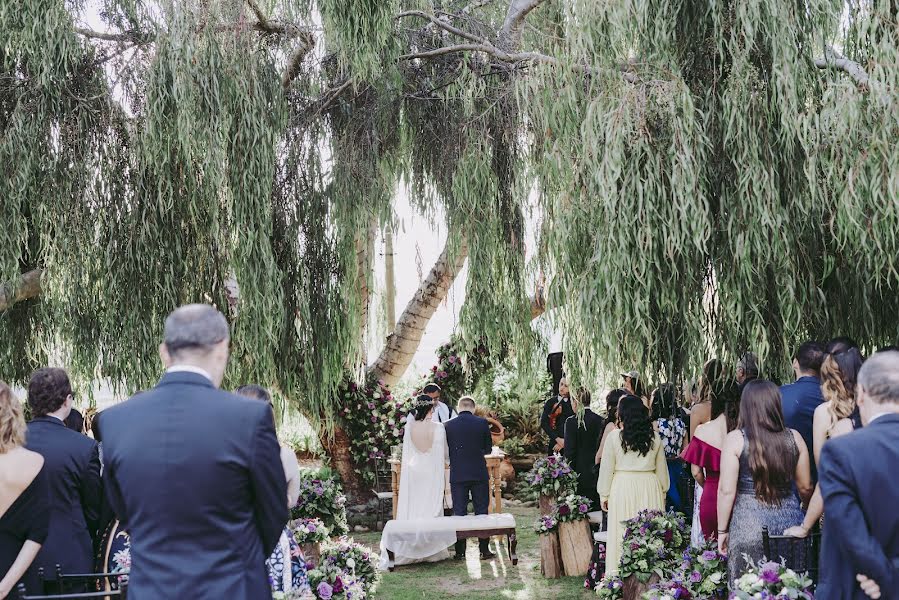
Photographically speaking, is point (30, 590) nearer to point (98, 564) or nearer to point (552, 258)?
point (98, 564)

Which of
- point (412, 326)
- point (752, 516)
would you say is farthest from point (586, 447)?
point (752, 516)

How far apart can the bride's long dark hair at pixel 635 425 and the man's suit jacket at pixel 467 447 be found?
2.88 meters

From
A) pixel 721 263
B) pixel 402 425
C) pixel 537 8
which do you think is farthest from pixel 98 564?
pixel 402 425

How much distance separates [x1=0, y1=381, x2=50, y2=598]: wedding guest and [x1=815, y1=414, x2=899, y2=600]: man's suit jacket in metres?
3.19

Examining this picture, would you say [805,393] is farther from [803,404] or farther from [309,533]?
[309,533]

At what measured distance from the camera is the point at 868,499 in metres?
3.11

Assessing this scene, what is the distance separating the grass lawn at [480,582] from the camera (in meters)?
8.36

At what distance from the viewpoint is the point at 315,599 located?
5.78 m

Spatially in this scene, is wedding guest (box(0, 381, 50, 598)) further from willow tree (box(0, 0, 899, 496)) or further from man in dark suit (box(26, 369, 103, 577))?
willow tree (box(0, 0, 899, 496))

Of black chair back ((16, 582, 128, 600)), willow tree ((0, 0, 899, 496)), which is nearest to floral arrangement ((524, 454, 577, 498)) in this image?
willow tree ((0, 0, 899, 496))

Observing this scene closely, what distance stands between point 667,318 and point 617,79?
4.77 feet

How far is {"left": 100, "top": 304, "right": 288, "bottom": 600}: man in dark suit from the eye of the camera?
9.23 feet

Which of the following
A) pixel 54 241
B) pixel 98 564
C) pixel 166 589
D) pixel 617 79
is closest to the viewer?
pixel 166 589

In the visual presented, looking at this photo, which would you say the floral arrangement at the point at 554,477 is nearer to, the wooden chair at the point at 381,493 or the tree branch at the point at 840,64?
the wooden chair at the point at 381,493
